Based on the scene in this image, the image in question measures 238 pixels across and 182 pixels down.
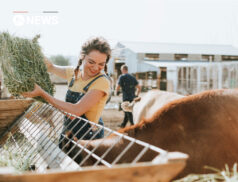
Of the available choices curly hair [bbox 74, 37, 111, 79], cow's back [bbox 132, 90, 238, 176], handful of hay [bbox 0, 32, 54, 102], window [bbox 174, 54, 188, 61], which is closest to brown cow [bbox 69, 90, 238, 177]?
cow's back [bbox 132, 90, 238, 176]

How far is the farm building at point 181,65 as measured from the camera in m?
15.0

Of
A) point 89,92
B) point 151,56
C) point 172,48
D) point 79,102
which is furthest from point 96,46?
point 172,48

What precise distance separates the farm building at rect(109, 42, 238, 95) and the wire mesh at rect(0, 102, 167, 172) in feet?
38.8

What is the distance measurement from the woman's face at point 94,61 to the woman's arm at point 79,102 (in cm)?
23

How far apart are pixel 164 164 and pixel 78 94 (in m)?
1.64

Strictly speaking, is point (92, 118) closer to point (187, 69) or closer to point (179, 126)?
point (179, 126)

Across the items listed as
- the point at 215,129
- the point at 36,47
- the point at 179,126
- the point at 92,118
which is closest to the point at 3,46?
the point at 36,47

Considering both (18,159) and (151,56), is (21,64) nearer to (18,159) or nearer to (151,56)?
(18,159)

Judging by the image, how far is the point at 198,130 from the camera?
84.0 inches

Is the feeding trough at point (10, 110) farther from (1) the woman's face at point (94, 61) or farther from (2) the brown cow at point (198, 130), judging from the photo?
(2) the brown cow at point (198, 130)

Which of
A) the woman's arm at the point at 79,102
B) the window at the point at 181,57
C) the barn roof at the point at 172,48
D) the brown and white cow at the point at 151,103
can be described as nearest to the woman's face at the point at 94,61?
the woman's arm at the point at 79,102

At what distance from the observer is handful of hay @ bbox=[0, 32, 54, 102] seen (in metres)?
2.23

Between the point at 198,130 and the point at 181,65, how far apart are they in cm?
1889

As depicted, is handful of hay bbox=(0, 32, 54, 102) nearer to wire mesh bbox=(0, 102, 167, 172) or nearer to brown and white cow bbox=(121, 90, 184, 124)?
wire mesh bbox=(0, 102, 167, 172)
